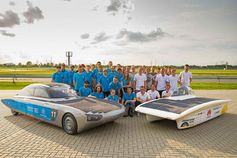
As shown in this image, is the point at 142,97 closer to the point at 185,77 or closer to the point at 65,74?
the point at 185,77

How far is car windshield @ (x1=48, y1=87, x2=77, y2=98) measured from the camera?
21.2 feet

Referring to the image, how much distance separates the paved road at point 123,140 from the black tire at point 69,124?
0.17 metres

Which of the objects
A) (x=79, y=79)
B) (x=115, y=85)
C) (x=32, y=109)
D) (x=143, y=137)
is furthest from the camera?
(x=79, y=79)

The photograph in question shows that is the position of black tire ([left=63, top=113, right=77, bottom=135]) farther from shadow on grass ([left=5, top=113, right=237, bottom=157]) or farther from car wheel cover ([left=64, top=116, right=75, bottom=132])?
shadow on grass ([left=5, top=113, right=237, bottom=157])

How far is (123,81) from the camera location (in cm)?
884

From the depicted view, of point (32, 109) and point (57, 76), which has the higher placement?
point (57, 76)

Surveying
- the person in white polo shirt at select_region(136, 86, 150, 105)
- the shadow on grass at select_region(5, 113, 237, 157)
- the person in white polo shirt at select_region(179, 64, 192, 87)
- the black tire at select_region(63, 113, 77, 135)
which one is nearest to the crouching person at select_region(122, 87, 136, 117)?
the person in white polo shirt at select_region(136, 86, 150, 105)

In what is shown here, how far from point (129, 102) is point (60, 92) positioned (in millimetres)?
2726

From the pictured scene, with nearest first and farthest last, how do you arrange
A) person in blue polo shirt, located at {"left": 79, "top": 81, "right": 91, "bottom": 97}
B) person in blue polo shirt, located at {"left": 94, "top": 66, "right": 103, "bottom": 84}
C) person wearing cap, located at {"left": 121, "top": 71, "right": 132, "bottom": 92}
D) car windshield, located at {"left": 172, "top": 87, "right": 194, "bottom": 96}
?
person in blue polo shirt, located at {"left": 79, "top": 81, "right": 91, "bottom": 97}
car windshield, located at {"left": 172, "top": 87, "right": 194, "bottom": 96}
person wearing cap, located at {"left": 121, "top": 71, "right": 132, "bottom": 92}
person in blue polo shirt, located at {"left": 94, "top": 66, "right": 103, "bottom": 84}

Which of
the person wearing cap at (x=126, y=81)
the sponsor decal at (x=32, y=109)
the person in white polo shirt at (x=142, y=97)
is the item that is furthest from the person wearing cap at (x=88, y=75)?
the sponsor decal at (x=32, y=109)

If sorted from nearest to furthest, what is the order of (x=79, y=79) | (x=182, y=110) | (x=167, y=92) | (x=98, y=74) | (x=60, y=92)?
(x=182, y=110) < (x=60, y=92) < (x=79, y=79) < (x=167, y=92) < (x=98, y=74)

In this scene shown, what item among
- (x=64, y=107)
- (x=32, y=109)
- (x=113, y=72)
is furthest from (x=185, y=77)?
(x=32, y=109)

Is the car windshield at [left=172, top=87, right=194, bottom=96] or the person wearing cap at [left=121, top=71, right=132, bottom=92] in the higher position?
the person wearing cap at [left=121, top=71, right=132, bottom=92]

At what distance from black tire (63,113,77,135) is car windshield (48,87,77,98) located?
1105mm
